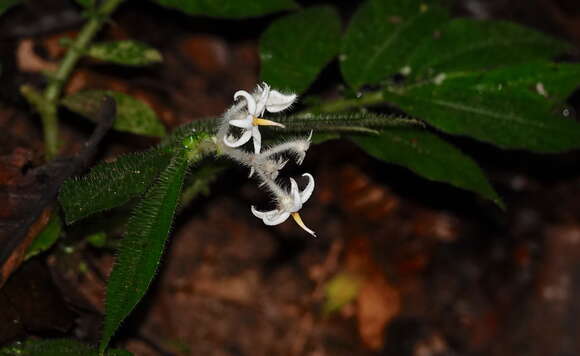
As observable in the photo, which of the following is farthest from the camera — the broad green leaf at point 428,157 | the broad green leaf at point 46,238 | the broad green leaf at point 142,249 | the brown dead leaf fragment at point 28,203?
the broad green leaf at point 428,157

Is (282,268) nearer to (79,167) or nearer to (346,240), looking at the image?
(346,240)

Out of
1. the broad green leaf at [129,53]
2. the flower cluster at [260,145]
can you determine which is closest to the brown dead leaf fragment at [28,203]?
the broad green leaf at [129,53]

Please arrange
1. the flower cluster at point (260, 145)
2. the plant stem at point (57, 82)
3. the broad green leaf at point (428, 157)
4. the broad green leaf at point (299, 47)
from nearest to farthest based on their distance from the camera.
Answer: the flower cluster at point (260, 145) < the broad green leaf at point (428, 157) < the broad green leaf at point (299, 47) < the plant stem at point (57, 82)

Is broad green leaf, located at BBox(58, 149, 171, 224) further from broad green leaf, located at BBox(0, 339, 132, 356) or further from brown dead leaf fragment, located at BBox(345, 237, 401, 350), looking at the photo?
→ brown dead leaf fragment, located at BBox(345, 237, 401, 350)

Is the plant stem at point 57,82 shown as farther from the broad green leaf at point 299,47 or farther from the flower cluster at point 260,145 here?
the flower cluster at point 260,145

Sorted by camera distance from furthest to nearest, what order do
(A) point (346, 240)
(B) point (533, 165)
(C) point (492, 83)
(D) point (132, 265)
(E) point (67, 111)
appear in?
(B) point (533, 165) < (A) point (346, 240) < (E) point (67, 111) < (C) point (492, 83) < (D) point (132, 265)

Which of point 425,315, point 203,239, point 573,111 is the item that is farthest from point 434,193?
point 203,239

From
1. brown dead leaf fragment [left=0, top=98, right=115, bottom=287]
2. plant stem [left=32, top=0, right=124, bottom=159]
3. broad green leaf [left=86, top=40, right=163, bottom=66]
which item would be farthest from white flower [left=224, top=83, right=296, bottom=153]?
plant stem [left=32, top=0, right=124, bottom=159]
